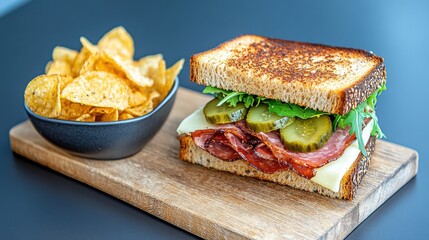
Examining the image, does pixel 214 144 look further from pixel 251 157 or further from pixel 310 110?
pixel 310 110

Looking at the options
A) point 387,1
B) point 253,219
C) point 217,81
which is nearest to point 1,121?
point 217,81

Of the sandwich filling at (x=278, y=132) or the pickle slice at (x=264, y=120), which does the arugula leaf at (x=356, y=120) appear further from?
the pickle slice at (x=264, y=120)

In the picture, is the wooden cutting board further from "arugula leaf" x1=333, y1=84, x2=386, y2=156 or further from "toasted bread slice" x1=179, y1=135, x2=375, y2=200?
"arugula leaf" x1=333, y1=84, x2=386, y2=156

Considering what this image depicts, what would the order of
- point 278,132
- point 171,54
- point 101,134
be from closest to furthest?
point 278,132 < point 101,134 < point 171,54

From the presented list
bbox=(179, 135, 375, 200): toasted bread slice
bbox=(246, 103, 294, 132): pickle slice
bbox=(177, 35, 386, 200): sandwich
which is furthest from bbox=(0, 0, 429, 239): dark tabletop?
bbox=(246, 103, 294, 132): pickle slice

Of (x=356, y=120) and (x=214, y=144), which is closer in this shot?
(x=356, y=120)

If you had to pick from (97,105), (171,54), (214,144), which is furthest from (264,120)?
(171,54)

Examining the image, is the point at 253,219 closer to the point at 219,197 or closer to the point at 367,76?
the point at 219,197

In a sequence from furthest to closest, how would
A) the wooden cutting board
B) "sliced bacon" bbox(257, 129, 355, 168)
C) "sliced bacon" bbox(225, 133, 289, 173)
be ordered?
"sliced bacon" bbox(225, 133, 289, 173), "sliced bacon" bbox(257, 129, 355, 168), the wooden cutting board
